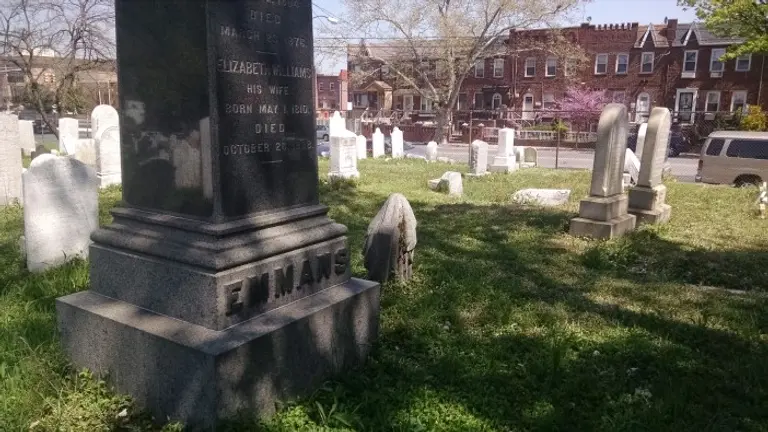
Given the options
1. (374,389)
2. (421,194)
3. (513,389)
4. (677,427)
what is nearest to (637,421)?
(677,427)

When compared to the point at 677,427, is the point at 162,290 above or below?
above

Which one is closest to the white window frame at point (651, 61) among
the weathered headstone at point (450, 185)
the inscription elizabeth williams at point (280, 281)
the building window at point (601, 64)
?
the building window at point (601, 64)

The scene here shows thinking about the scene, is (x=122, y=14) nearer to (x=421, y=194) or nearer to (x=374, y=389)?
(x=374, y=389)

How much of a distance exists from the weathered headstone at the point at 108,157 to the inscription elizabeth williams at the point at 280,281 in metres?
10.4

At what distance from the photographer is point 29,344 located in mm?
3783

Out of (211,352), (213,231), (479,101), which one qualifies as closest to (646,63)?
(479,101)

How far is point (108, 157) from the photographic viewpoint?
42.2 feet

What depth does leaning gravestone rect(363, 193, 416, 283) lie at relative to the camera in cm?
531

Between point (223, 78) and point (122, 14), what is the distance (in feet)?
2.83

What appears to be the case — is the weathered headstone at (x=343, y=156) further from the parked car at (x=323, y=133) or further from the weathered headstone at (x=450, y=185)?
the parked car at (x=323, y=133)

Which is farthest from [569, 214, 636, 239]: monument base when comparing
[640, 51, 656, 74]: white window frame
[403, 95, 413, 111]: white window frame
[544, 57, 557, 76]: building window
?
[403, 95, 413, 111]: white window frame

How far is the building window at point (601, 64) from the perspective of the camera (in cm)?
4341

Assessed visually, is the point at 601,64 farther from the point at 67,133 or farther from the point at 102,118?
the point at 102,118

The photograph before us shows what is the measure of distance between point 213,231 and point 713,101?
4438 cm
